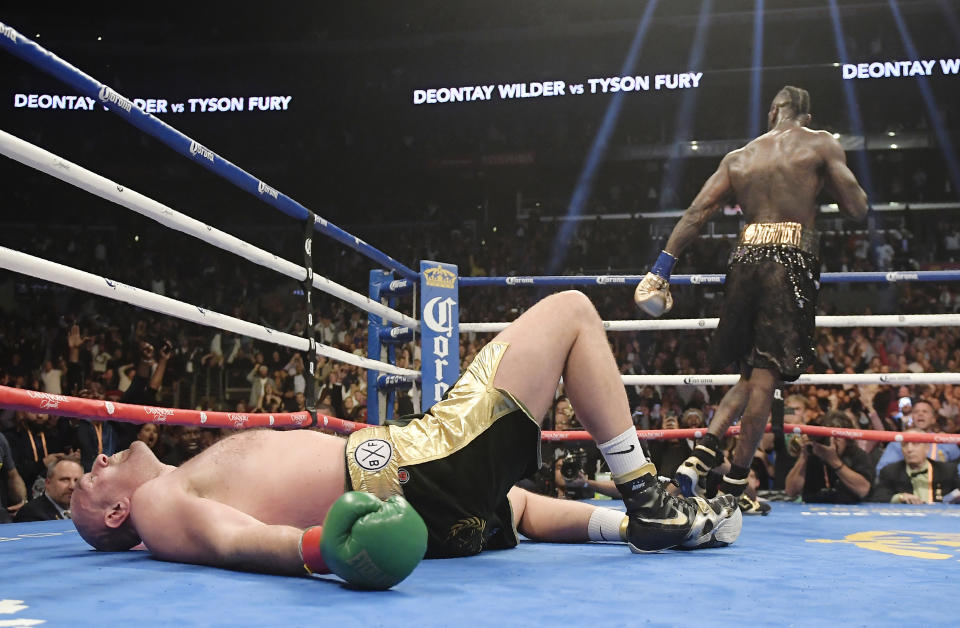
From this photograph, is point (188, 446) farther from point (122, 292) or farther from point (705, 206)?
point (705, 206)

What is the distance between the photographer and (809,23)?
14422 millimetres

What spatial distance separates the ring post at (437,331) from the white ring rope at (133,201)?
0.41 metres

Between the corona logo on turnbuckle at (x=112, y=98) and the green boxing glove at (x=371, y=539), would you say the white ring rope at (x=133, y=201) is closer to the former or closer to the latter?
the corona logo on turnbuckle at (x=112, y=98)

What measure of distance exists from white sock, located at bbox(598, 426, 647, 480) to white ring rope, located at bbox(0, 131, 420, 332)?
1086 millimetres

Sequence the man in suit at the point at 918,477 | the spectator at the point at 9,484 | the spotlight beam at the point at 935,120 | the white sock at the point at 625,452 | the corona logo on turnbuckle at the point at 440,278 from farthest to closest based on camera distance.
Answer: the spotlight beam at the point at 935,120
the man in suit at the point at 918,477
the corona logo on turnbuckle at the point at 440,278
the spectator at the point at 9,484
the white sock at the point at 625,452

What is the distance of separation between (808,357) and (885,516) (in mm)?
646

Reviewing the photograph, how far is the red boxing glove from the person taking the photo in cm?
124

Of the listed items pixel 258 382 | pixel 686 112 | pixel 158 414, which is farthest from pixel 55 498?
pixel 686 112

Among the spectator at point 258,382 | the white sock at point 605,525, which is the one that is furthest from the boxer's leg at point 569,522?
the spectator at point 258,382

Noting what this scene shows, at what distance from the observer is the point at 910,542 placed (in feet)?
6.58

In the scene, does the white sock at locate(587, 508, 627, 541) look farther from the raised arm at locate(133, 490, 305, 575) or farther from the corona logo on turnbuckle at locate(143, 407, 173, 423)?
the corona logo on turnbuckle at locate(143, 407, 173, 423)

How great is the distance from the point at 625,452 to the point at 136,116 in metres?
1.35

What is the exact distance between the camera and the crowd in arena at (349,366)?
3990 mm

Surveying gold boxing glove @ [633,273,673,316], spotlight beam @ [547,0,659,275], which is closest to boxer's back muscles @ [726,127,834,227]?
gold boxing glove @ [633,273,673,316]
